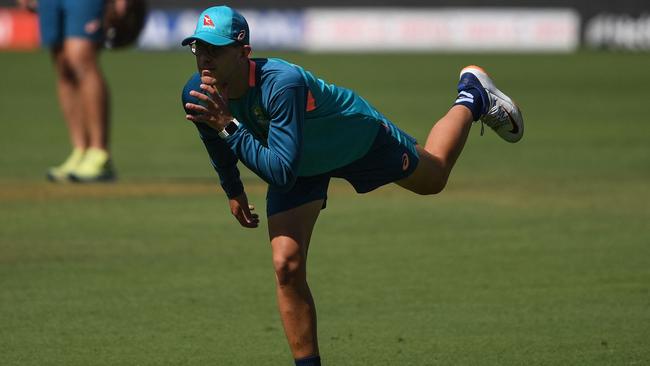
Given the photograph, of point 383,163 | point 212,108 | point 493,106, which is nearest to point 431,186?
point 383,163

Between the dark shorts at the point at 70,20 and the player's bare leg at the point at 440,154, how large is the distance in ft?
22.5

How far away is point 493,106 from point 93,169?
263 inches

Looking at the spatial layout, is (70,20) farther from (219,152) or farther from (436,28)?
(436,28)

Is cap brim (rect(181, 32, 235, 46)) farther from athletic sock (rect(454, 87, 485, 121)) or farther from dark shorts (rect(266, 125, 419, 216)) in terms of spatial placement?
athletic sock (rect(454, 87, 485, 121))

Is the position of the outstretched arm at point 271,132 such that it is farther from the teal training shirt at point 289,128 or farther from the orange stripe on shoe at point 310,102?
the orange stripe on shoe at point 310,102

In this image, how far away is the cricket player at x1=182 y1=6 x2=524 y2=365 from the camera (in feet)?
19.5

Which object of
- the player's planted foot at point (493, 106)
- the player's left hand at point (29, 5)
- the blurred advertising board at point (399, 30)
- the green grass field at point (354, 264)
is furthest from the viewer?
the blurred advertising board at point (399, 30)

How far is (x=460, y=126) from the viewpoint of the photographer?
7469 millimetres

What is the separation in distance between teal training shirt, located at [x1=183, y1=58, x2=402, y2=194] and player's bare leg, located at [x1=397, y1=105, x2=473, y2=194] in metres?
0.34

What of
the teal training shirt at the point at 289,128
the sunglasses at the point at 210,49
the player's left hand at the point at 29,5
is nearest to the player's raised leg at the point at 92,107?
the player's left hand at the point at 29,5

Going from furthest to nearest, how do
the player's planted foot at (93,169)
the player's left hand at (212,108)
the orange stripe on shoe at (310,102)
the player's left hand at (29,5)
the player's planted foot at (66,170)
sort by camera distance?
1. the player's left hand at (29,5)
2. the player's planted foot at (66,170)
3. the player's planted foot at (93,169)
4. the orange stripe on shoe at (310,102)
5. the player's left hand at (212,108)

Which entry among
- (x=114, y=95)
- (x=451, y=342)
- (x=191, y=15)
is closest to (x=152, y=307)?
(x=451, y=342)

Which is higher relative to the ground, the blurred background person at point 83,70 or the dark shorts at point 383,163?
the dark shorts at point 383,163

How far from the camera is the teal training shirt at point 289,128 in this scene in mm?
5961
